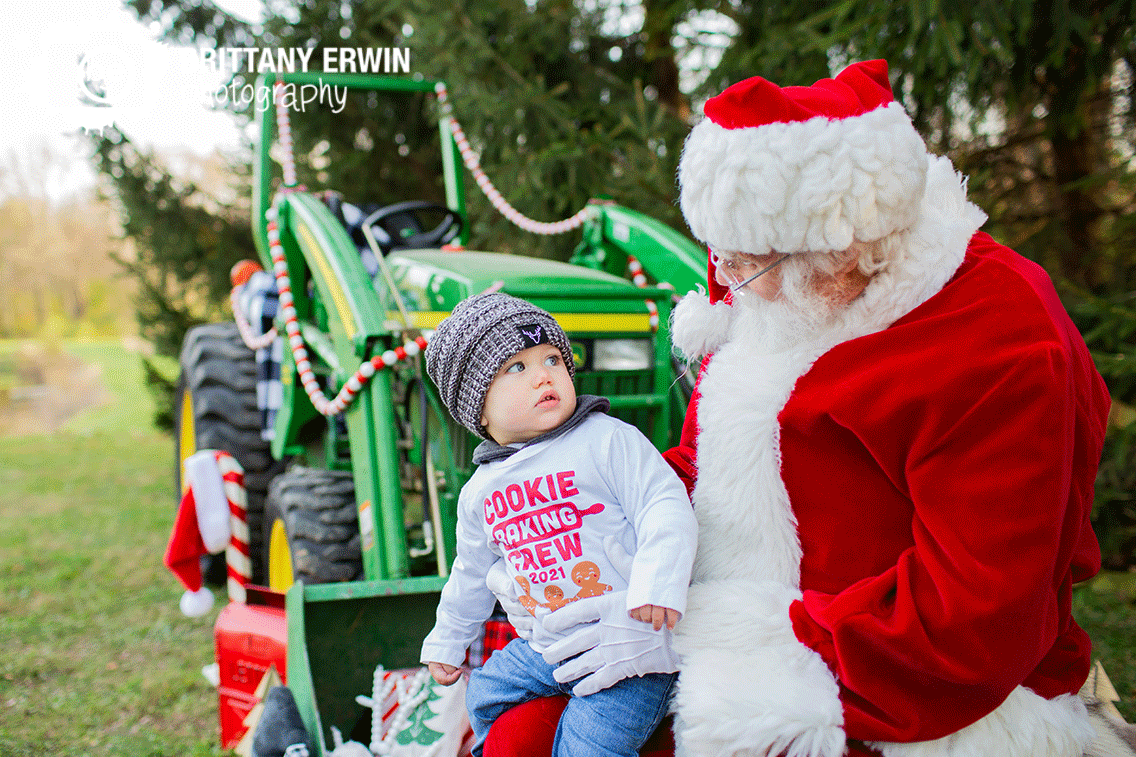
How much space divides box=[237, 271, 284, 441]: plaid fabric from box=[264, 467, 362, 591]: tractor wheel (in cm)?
90

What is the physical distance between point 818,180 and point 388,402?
1.65 metres

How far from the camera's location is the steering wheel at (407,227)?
3547 mm

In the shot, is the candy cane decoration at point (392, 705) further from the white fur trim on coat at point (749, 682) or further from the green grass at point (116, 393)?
the green grass at point (116, 393)

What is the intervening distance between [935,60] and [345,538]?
2923 mm

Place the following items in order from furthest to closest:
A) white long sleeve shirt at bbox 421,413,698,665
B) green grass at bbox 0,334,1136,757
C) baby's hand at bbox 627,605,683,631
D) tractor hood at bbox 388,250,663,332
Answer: green grass at bbox 0,334,1136,757 < tractor hood at bbox 388,250,663,332 < white long sleeve shirt at bbox 421,413,698,665 < baby's hand at bbox 627,605,683,631

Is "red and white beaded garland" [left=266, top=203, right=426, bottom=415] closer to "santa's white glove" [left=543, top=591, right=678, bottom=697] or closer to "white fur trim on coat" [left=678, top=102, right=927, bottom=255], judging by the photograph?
"santa's white glove" [left=543, top=591, right=678, bottom=697]

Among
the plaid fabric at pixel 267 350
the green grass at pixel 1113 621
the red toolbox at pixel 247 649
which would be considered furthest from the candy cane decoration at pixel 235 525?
the green grass at pixel 1113 621

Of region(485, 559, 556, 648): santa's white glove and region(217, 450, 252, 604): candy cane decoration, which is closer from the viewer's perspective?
region(485, 559, 556, 648): santa's white glove

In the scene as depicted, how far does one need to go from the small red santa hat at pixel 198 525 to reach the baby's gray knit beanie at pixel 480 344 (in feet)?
5.45

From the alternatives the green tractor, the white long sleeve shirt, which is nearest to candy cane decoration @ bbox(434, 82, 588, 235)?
the green tractor

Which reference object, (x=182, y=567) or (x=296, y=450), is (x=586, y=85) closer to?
(x=296, y=450)

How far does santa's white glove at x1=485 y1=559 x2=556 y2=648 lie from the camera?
58.3 inches

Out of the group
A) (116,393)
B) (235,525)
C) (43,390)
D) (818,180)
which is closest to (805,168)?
(818,180)

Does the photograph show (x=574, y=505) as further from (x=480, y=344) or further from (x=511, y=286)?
(x=511, y=286)
